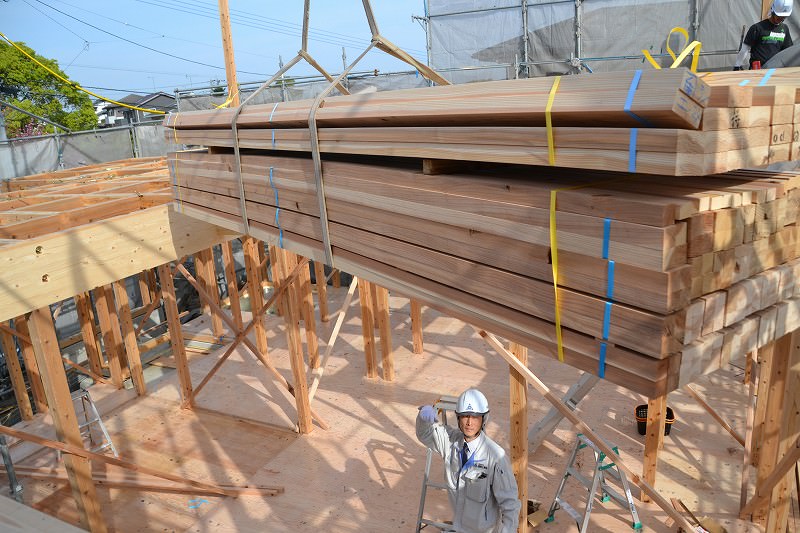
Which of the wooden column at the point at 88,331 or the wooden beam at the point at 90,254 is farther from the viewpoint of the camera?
the wooden column at the point at 88,331

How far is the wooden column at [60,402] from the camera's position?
473 cm

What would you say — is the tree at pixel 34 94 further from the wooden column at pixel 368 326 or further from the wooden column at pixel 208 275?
the wooden column at pixel 368 326

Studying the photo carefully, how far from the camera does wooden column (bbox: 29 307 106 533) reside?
4727 millimetres

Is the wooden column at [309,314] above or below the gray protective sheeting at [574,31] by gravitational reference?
below

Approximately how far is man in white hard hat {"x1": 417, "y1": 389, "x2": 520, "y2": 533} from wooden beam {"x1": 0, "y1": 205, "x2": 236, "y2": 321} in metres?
3.25

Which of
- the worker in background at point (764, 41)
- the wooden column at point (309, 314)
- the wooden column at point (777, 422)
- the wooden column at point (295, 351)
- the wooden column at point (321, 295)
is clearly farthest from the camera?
the wooden column at point (321, 295)

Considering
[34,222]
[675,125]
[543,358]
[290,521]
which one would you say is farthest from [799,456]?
[34,222]

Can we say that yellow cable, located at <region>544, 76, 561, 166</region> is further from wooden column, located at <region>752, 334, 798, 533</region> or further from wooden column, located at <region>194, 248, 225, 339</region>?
wooden column, located at <region>194, 248, 225, 339</region>

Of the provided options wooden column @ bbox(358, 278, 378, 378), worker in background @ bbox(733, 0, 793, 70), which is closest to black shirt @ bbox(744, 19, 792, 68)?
worker in background @ bbox(733, 0, 793, 70)

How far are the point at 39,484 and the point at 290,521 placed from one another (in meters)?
3.44

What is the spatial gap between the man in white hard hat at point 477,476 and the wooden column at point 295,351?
3.40 metres

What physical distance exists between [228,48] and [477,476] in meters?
6.55

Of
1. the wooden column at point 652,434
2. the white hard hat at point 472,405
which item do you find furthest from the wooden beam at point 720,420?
the white hard hat at point 472,405

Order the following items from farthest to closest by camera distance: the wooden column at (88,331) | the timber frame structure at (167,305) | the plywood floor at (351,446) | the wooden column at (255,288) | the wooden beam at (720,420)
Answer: the wooden column at (255,288) < the wooden column at (88,331) < the wooden beam at (720,420) < the plywood floor at (351,446) < the timber frame structure at (167,305)
